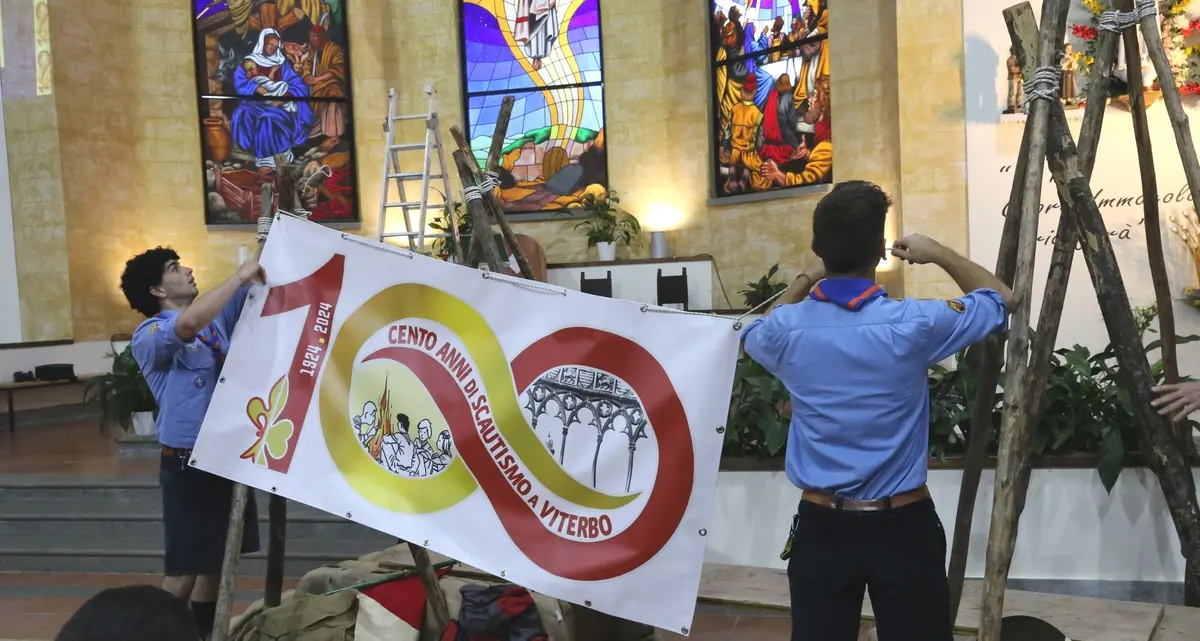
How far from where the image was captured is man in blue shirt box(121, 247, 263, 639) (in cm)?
274

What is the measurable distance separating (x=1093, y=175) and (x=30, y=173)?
10.00 meters

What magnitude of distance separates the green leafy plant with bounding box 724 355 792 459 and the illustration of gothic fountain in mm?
1502

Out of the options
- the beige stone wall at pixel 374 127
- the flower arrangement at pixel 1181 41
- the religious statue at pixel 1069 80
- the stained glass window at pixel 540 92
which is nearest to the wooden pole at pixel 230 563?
the flower arrangement at pixel 1181 41

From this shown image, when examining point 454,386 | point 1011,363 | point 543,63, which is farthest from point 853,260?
point 543,63

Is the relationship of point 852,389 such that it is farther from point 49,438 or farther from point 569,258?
point 569,258

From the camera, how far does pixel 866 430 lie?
1.72 meters

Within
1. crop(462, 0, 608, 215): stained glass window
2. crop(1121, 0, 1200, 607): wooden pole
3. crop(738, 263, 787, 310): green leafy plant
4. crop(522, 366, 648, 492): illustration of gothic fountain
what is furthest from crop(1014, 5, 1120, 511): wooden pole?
crop(462, 0, 608, 215): stained glass window

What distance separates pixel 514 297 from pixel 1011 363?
1303mm

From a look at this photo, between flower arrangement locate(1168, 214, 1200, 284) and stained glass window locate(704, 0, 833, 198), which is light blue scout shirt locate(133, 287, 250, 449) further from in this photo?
stained glass window locate(704, 0, 833, 198)

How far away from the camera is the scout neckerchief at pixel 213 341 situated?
2.79 meters

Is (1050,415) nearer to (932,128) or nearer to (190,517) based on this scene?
(190,517)

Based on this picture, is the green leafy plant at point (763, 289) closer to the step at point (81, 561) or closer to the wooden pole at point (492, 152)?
the step at point (81, 561)

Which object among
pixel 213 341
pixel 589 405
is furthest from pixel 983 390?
pixel 213 341

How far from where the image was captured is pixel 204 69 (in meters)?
10.9
